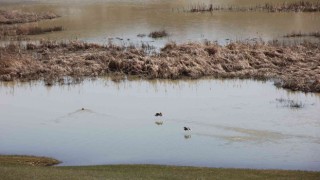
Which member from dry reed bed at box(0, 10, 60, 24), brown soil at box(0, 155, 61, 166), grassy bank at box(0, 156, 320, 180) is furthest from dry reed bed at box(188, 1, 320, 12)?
grassy bank at box(0, 156, 320, 180)

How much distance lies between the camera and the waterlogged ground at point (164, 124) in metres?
28.4

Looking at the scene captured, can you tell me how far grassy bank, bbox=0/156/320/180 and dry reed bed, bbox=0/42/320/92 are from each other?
20.2 m

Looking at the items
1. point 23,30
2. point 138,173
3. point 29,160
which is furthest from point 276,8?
point 138,173

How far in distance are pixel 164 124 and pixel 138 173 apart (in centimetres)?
1117

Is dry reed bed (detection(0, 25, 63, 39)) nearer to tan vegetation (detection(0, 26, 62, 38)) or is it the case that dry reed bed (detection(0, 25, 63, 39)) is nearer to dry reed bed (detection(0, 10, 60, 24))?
tan vegetation (detection(0, 26, 62, 38))

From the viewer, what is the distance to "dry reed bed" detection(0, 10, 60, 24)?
7835 centimetres

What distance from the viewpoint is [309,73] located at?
43219mm

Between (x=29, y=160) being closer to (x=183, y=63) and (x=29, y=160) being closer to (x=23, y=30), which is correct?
(x=183, y=63)

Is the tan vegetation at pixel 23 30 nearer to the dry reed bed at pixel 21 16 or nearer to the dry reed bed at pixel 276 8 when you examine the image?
the dry reed bed at pixel 21 16

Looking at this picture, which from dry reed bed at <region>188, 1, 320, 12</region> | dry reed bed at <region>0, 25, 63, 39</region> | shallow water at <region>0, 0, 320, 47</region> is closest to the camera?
shallow water at <region>0, 0, 320, 47</region>

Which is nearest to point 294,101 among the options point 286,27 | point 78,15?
point 286,27

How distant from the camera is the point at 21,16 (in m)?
81.7

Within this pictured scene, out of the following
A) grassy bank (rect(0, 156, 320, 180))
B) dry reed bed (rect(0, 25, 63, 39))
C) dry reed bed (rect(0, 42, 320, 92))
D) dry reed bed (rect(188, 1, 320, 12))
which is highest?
dry reed bed (rect(188, 1, 320, 12))

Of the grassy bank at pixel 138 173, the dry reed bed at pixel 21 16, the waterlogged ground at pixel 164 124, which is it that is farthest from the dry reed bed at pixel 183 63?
the dry reed bed at pixel 21 16
